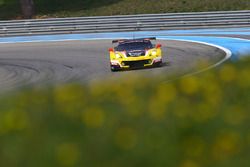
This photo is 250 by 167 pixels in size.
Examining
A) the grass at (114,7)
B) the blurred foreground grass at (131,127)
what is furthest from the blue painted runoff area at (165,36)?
the blurred foreground grass at (131,127)

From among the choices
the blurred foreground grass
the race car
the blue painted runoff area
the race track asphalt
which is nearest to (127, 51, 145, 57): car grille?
the race car

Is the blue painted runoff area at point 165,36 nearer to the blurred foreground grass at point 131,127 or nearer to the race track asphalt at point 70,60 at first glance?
the race track asphalt at point 70,60

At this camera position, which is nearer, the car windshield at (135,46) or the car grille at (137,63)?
the car grille at (137,63)

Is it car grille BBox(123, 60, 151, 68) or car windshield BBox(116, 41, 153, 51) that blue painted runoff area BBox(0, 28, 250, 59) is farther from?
car grille BBox(123, 60, 151, 68)

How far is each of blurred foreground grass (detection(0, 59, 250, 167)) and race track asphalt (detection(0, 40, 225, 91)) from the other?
339 inches

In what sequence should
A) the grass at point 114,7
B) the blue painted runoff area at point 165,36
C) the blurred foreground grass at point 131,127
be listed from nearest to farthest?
the blurred foreground grass at point 131,127 → the blue painted runoff area at point 165,36 → the grass at point 114,7

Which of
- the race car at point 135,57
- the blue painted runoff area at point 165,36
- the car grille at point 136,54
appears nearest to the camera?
the race car at point 135,57

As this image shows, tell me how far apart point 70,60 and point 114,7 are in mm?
19030

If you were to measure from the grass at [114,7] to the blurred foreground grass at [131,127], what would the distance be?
3283cm

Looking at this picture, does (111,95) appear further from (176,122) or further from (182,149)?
(182,149)

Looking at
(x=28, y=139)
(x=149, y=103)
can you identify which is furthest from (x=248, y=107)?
(x=28, y=139)

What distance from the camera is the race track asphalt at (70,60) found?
1788cm

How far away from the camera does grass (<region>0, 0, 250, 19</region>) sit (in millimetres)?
38906

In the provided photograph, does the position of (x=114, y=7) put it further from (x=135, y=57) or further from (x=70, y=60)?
(x=135, y=57)
